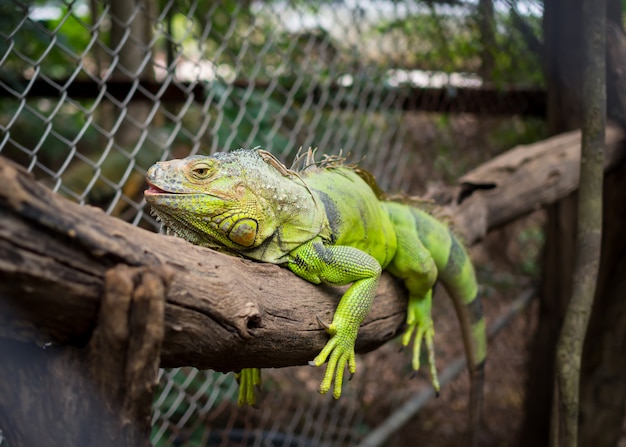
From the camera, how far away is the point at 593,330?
4.31 metres

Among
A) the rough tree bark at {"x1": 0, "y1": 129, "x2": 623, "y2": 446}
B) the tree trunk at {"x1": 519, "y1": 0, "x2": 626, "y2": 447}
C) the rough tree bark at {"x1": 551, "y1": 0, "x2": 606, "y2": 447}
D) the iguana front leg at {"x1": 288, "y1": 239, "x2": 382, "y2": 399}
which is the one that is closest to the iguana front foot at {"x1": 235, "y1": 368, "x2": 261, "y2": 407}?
the iguana front leg at {"x1": 288, "y1": 239, "x2": 382, "y2": 399}

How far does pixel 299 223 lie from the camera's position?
2.11 m

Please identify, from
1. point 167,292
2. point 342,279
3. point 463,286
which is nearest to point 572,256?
point 463,286

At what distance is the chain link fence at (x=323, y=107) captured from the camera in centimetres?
389

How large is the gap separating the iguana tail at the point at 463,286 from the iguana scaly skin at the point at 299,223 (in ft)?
0.86

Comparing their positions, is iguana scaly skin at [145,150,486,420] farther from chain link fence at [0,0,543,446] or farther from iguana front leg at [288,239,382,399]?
chain link fence at [0,0,543,446]

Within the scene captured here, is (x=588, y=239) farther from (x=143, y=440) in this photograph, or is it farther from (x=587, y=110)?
(x=143, y=440)

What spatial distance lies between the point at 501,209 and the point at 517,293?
74.3 inches

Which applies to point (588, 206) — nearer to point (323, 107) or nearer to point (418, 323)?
point (418, 323)

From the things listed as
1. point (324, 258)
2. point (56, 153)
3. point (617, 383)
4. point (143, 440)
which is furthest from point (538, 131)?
point (143, 440)

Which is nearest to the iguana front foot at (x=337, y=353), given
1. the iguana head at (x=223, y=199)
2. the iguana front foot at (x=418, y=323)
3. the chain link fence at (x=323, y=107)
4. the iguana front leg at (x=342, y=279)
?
the iguana front leg at (x=342, y=279)

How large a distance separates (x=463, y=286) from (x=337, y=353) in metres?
1.40

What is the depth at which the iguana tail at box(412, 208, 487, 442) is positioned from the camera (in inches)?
115

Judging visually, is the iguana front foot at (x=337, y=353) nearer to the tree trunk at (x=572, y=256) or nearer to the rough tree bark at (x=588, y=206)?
the rough tree bark at (x=588, y=206)
